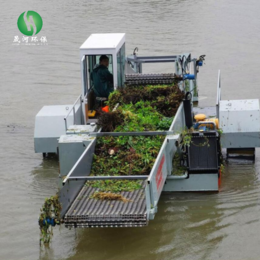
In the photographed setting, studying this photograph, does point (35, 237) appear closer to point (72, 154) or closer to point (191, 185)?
point (72, 154)

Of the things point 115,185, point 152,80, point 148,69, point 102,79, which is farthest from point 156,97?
point 148,69

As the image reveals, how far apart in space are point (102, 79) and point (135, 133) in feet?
7.87

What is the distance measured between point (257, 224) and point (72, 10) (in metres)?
18.7

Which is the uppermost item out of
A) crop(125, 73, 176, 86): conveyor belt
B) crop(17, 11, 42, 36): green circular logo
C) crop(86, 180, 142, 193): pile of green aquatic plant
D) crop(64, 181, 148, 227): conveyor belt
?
crop(17, 11, 42, 36): green circular logo

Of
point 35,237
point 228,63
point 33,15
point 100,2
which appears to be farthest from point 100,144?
point 100,2

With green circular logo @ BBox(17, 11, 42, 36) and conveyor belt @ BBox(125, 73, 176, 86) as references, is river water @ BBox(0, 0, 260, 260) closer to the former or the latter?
green circular logo @ BBox(17, 11, 42, 36)

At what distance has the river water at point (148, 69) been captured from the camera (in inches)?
314

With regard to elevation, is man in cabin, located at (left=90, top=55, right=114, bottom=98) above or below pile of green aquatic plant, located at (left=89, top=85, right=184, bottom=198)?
above

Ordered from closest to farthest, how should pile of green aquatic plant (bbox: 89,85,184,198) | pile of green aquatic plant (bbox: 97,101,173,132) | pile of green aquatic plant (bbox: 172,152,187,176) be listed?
1. pile of green aquatic plant (bbox: 89,85,184,198)
2. pile of green aquatic plant (bbox: 97,101,173,132)
3. pile of green aquatic plant (bbox: 172,152,187,176)

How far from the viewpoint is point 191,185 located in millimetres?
9180

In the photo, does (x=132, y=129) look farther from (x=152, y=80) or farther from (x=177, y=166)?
(x=152, y=80)

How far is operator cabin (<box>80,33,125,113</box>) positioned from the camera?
10430 millimetres

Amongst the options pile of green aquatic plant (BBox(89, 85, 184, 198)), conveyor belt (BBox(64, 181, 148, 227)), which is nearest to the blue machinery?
conveyor belt (BBox(64, 181, 148, 227))

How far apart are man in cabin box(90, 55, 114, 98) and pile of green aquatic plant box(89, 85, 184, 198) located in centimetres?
48
